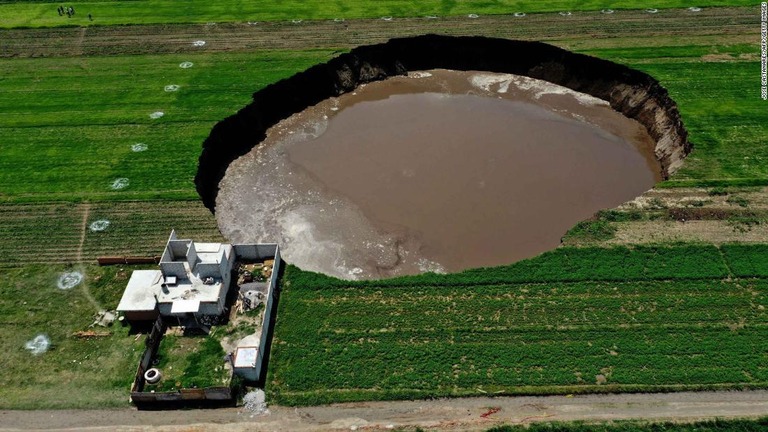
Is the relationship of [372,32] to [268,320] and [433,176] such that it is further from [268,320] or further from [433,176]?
[268,320]

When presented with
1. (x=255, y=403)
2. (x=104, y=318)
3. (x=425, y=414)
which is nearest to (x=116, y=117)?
(x=104, y=318)

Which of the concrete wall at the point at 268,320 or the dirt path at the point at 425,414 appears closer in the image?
the dirt path at the point at 425,414

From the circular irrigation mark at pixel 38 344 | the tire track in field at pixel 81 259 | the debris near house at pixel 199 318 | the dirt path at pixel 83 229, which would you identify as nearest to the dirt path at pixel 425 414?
the debris near house at pixel 199 318

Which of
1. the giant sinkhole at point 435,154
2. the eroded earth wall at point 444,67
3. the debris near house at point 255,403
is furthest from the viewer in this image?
the eroded earth wall at point 444,67

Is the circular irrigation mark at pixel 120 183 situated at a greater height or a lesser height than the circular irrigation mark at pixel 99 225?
greater

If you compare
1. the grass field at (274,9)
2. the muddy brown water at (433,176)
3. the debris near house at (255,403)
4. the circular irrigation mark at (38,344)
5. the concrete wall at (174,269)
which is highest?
the grass field at (274,9)

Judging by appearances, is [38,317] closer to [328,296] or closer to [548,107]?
[328,296]

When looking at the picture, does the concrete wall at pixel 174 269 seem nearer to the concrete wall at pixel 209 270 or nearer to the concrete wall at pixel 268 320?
the concrete wall at pixel 209 270

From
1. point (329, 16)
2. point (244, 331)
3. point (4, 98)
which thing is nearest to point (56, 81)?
point (4, 98)
